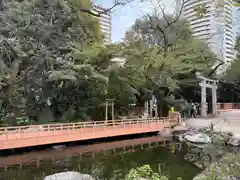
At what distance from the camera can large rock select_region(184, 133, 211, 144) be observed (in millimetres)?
13604

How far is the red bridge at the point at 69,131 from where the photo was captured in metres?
11.5

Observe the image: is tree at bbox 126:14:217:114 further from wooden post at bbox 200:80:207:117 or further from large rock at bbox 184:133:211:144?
large rock at bbox 184:133:211:144

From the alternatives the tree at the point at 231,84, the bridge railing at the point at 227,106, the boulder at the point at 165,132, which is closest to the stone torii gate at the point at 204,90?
the bridge railing at the point at 227,106

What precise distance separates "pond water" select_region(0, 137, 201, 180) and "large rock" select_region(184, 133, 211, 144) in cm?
133

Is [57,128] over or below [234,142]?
over

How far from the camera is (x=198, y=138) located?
46.4 ft

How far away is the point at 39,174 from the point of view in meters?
8.84

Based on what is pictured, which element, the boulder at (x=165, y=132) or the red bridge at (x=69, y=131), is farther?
the boulder at (x=165, y=132)

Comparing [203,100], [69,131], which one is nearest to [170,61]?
[203,100]

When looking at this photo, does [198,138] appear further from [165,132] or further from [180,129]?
[165,132]

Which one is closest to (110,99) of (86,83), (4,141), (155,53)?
(86,83)

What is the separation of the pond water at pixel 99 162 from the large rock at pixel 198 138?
1.33 metres

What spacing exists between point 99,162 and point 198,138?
5.77m

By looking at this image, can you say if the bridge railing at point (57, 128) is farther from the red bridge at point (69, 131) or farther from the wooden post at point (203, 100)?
the wooden post at point (203, 100)
